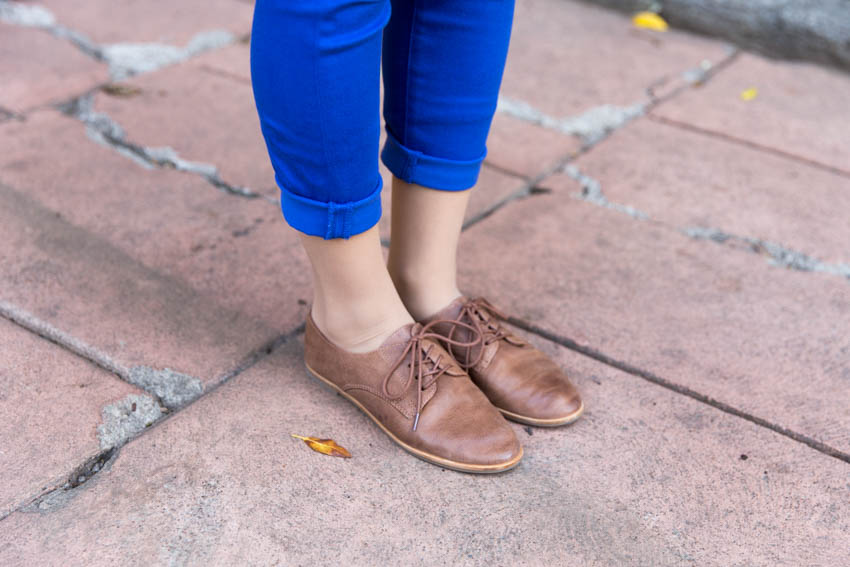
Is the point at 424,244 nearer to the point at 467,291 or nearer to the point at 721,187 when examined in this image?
the point at 467,291

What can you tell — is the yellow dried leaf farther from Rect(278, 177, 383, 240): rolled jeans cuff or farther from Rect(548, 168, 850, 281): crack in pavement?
Rect(278, 177, 383, 240): rolled jeans cuff

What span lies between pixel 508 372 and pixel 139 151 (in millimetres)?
1029

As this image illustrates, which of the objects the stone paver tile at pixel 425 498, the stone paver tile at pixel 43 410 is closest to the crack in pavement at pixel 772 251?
the stone paver tile at pixel 425 498

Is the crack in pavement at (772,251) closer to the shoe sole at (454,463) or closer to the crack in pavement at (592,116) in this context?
the crack in pavement at (592,116)

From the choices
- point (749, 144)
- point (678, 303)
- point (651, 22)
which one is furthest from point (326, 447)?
point (651, 22)

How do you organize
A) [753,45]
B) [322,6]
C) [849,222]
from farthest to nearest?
[753,45] < [849,222] < [322,6]

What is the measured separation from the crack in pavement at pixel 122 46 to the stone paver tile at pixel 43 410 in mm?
1083

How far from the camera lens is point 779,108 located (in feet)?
7.05

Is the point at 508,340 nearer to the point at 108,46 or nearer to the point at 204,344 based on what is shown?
the point at 204,344

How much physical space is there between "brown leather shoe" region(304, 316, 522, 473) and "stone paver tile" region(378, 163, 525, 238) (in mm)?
522

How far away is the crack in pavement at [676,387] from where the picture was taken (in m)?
1.09

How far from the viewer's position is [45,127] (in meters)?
1.70

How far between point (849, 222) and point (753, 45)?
1.10 metres

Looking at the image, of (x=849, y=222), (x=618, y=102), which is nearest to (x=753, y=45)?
(x=618, y=102)
